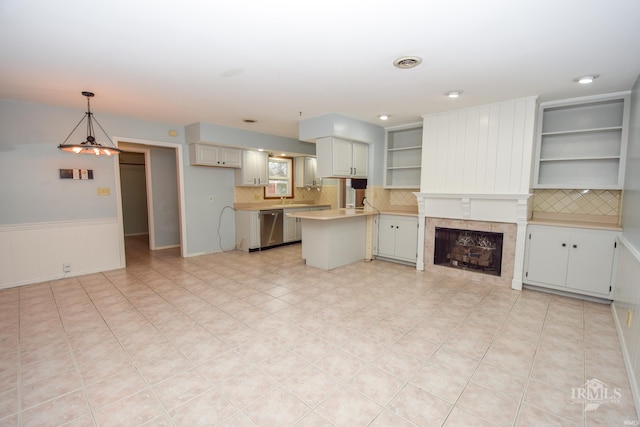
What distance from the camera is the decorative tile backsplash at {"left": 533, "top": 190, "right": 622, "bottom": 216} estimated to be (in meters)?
3.65

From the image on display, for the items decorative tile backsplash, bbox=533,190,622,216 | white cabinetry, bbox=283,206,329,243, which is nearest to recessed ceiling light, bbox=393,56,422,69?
decorative tile backsplash, bbox=533,190,622,216

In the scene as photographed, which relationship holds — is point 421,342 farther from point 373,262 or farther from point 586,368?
point 373,262

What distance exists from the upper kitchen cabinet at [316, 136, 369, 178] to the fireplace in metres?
1.69

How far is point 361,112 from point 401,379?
139 inches

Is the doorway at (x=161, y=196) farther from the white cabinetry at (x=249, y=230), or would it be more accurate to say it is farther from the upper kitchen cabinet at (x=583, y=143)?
the upper kitchen cabinet at (x=583, y=143)

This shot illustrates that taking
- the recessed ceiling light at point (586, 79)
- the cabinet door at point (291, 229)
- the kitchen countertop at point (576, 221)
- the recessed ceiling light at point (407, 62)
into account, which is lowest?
the cabinet door at point (291, 229)

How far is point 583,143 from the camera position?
12.4 feet

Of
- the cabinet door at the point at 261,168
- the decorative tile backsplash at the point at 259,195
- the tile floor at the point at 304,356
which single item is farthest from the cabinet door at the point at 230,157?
the tile floor at the point at 304,356

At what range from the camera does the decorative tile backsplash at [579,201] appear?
144 inches

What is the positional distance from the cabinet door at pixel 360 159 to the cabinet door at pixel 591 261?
3.03m

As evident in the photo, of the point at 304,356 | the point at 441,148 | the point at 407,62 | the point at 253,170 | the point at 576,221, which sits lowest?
the point at 304,356

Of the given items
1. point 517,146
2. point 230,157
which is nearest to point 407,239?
point 517,146

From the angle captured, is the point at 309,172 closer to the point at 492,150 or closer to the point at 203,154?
the point at 203,154

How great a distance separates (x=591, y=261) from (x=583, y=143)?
1.58m
